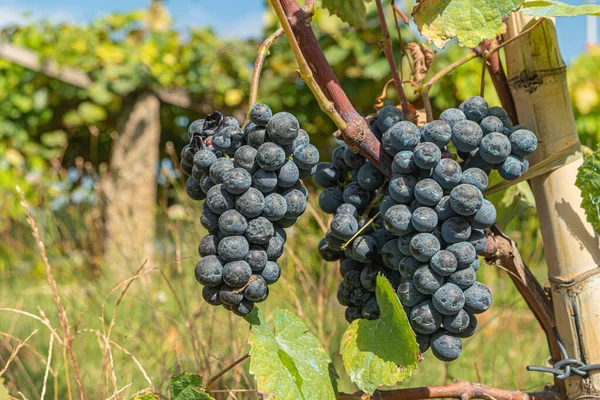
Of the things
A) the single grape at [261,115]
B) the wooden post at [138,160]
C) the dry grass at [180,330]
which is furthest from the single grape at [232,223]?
the wooden post at [138,160]

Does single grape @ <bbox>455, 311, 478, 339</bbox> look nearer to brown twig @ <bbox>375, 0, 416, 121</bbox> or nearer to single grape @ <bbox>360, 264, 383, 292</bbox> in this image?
single grape @ <bbox>360, 264, 383, 292</bbox>

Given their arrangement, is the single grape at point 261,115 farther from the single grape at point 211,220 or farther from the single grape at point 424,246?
the single grape at point 424,246

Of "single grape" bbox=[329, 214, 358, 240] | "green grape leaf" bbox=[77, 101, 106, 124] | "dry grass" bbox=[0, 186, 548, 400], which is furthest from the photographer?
"green grape leaf" bbox=[77, 101, 106, 124]

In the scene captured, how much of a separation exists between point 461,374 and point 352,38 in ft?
7.76

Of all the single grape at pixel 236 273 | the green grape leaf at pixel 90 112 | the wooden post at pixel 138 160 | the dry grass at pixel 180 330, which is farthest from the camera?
the green grape leaf at pixel 90 112

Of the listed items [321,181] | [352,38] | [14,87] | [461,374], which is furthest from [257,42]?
[321,181]

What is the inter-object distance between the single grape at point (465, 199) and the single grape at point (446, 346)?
0.15 m

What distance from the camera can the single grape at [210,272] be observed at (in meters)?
0.62

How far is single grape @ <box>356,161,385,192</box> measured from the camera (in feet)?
2.42

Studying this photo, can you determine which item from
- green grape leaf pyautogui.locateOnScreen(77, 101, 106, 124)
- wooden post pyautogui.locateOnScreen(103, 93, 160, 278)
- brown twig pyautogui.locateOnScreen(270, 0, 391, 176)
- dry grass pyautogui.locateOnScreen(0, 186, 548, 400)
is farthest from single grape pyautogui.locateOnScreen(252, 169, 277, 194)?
green grape leaf pyautogui.locateOnScreen(77, 101, 106, 124)

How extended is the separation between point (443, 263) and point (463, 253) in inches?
1.2

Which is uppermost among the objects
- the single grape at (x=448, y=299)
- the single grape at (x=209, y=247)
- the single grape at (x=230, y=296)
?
the single grape at (x=209, y=247)

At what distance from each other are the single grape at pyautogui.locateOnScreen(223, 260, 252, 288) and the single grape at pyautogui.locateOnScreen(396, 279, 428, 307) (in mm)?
191

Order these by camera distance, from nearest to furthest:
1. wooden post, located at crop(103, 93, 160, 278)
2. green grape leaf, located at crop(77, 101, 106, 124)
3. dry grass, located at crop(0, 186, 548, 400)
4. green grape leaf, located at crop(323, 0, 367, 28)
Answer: green grape leaf, located at crop(323, 0, 367, 28)
dry grass, located at crop(0, 186, 548, 400)
wooden post, located at crop(103, 93, 160, 278)
green grape leaf, located at crop(77, 101, 106, 124)
